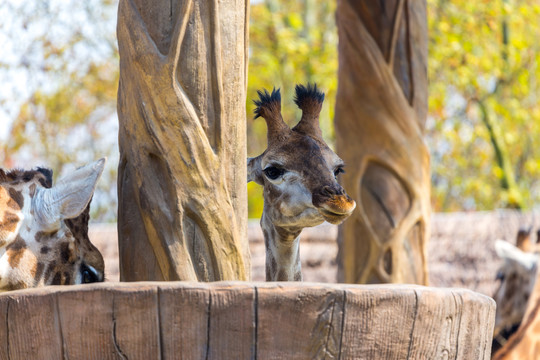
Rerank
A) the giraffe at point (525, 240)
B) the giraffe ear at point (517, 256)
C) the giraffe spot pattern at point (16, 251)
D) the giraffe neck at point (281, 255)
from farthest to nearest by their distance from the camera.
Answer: the giraffe at point (525, 240) → the giraffe ear at point (517, 256) → the giraffe neck at point (281, 255) → the giraffe spot pattern at point (16, 251)

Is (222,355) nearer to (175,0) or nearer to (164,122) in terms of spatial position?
(164,122)

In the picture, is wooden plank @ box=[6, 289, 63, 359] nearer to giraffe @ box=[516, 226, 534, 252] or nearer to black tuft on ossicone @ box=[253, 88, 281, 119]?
black tuft on ossicone @ box=[253, 88, 281, 119]

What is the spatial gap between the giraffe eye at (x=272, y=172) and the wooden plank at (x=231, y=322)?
0.89 metres

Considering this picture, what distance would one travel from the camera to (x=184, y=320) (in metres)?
1.31

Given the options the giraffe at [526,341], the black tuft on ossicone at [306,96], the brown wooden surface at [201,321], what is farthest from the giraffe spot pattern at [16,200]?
the giraffe at [526,341]

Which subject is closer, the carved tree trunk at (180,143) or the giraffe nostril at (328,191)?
the carved tree trunk at (180,143)

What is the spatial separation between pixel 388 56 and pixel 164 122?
197 cm

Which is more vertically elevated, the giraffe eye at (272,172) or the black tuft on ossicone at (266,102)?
the black tuft on ossicone at (266,102)

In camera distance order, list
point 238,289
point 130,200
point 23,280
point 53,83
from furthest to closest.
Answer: point 53,83 → point 130,200 → point 23,280 → point 238,289

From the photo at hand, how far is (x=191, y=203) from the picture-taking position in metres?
1.76

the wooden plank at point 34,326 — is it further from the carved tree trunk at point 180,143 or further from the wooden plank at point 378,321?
the wooden plank at point 378,321

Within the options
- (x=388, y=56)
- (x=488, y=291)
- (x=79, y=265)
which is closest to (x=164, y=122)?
(x=79, y=265)

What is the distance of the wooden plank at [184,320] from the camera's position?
51.5 inches

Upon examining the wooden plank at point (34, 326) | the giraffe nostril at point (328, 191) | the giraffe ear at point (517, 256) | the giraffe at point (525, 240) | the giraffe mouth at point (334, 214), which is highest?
the giraffe nostril at point (328, 191)
